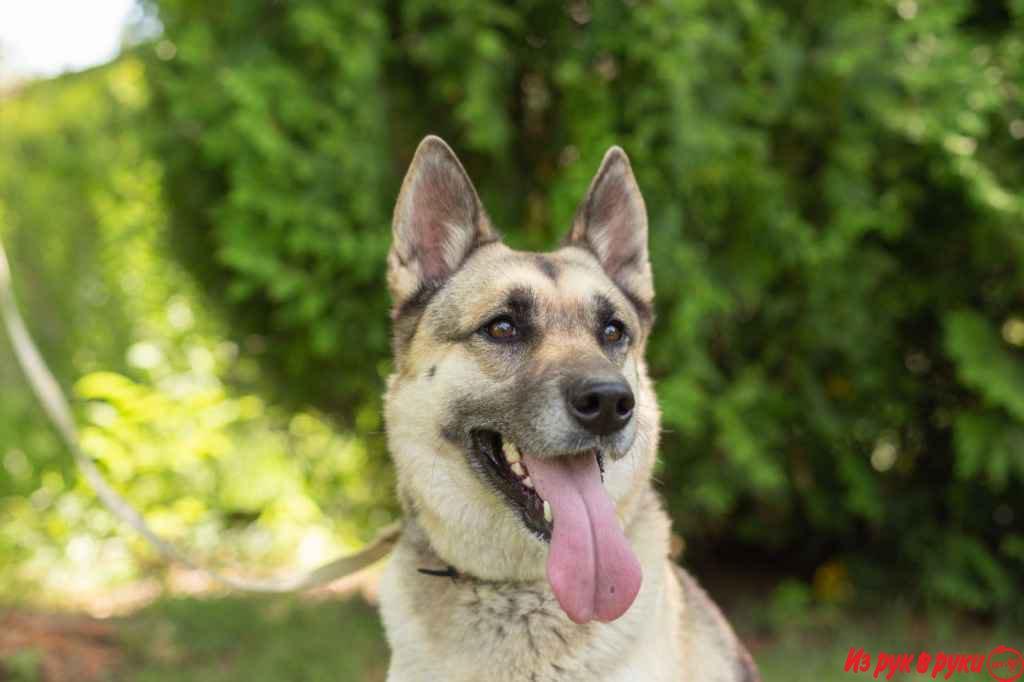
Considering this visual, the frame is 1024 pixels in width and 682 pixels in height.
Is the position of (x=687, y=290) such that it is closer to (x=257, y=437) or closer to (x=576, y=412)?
(x=576, y=412)

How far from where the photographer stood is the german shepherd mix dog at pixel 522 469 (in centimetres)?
282

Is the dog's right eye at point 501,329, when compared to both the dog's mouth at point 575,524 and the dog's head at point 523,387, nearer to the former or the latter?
the dog's head at point 523,387

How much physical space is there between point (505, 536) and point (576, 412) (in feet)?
1.66

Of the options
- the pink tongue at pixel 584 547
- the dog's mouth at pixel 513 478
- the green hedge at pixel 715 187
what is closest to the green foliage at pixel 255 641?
the green hedge at pixel 715 187

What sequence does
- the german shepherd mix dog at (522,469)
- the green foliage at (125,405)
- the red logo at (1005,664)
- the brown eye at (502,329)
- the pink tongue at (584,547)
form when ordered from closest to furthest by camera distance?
the pink tongue at (584,547), the german shepherd mix dog at (522,469), the brown eye at (502,329), the red logo at (1005,664), the green foliage at (125,405)

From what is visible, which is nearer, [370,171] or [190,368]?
[370,171]

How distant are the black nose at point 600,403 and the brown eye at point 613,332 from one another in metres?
0.56

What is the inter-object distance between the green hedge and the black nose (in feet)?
9.27

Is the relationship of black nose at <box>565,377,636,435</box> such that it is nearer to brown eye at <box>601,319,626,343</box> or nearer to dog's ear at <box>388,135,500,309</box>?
brown eye at <box>601,319,626,343</box>

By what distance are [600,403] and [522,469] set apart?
384 millimetres

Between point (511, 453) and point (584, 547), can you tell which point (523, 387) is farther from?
point (584, 547)

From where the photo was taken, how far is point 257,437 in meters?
7.71

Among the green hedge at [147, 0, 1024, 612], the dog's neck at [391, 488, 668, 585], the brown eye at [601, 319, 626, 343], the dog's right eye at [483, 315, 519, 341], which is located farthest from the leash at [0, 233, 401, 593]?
the green hedge at [147, 0, 1024, 612]

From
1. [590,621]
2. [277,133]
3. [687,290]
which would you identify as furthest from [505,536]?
[277,133]
